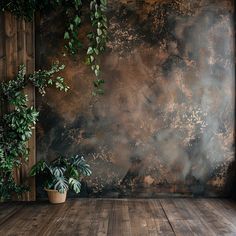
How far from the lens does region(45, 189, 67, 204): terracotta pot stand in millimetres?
3434

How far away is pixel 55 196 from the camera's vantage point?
3.45m

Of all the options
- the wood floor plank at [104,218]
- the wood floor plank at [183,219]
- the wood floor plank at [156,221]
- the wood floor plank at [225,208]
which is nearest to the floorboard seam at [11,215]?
the wood floor plank at [104,218]

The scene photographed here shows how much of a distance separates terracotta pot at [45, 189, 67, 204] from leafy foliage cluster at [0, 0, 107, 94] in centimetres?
128

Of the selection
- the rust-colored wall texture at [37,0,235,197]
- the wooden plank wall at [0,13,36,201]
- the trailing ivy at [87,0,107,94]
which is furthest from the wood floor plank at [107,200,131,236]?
the trailing ivy at [87,0,107,94]

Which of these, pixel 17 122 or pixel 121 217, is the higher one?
pixel 17 122

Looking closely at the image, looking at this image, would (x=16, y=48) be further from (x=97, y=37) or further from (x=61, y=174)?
(x=61, y=174)

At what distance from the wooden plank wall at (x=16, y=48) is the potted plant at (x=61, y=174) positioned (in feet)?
1.21

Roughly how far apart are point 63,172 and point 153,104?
4.44 ft

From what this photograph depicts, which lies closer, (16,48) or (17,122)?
(17,122)

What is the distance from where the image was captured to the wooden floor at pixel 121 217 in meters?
2.66

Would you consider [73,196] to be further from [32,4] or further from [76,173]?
[32,4]

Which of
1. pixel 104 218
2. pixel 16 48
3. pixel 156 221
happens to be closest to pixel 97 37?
pixel 16 48

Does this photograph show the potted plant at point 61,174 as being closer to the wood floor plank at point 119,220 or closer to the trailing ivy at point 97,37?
the wood floor plank at point 119,220

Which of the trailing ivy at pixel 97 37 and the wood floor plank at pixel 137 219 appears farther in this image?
the trailing ivy at pixel 97 37
